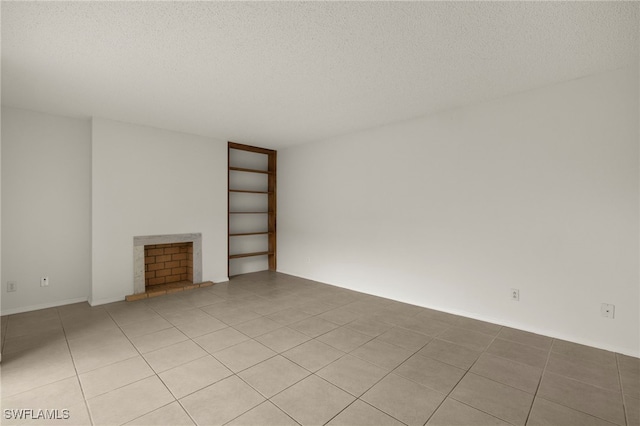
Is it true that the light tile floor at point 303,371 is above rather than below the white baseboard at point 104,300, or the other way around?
below

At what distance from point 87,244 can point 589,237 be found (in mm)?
6060

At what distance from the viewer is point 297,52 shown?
2.40 m

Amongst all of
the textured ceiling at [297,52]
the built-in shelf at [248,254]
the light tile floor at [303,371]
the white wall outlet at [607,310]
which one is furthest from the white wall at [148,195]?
the white wall outlet at [607,310]

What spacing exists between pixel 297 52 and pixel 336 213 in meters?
3.08

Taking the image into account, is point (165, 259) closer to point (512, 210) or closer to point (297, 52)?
point (297, 52)

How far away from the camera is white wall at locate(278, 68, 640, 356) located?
2.68m

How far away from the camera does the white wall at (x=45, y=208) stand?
11.9 feet

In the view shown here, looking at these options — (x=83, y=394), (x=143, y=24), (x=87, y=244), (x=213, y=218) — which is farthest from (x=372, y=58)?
A: (x=87, y=244)

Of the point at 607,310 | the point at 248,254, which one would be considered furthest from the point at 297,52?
the point at 248,254

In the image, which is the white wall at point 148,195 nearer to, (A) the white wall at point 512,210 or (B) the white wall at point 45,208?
(B) the white wall at point 45,208

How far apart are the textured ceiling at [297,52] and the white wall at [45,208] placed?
0.42 meters

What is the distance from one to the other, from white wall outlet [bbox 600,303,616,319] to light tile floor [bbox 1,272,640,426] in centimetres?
35

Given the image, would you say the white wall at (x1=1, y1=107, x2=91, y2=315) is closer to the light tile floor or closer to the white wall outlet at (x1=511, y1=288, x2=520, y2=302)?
the light tile floor

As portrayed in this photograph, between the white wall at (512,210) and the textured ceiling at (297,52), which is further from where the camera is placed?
the white wall at (512,210)
